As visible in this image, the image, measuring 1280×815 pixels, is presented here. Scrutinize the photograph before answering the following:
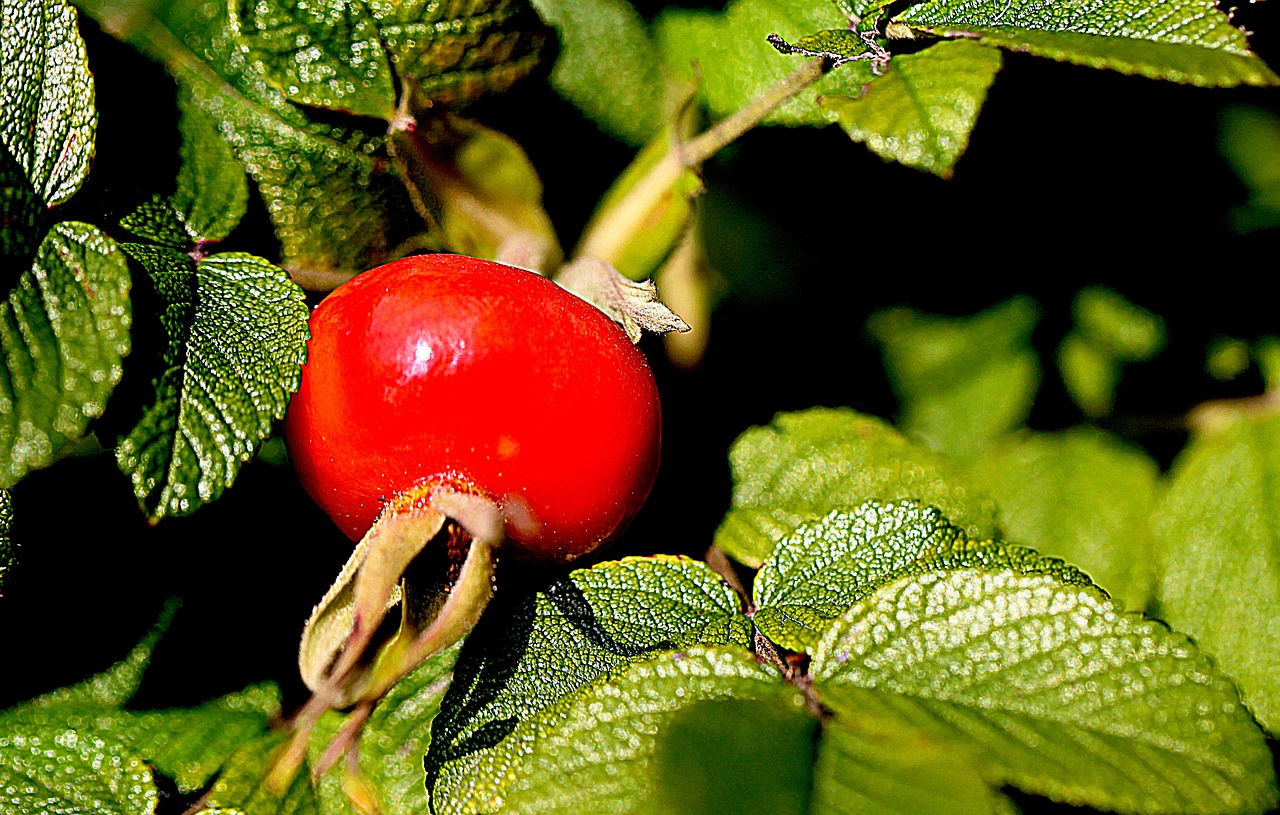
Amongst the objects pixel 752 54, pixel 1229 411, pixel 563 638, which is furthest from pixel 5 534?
pixel 1229 411

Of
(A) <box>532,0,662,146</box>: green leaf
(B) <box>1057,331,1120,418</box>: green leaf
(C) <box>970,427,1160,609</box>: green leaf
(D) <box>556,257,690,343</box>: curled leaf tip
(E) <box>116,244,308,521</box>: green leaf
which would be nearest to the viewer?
(E) <box>116,244,308,521</box>: green leaf

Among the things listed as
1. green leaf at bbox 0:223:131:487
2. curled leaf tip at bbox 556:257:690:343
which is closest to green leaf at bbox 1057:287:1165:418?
curled leaf tip at bbox 556:257:690:343

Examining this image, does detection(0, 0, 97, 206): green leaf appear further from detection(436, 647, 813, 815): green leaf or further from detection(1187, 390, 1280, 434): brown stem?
detection(1187, 390, 1280, 434): brown stem

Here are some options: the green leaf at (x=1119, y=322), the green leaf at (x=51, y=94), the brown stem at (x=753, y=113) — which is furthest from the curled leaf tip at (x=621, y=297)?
the green leaf at (x=1119, y=322)

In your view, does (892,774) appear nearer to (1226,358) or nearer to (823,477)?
(823,477)

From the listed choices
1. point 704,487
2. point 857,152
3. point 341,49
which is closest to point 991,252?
point 857,152

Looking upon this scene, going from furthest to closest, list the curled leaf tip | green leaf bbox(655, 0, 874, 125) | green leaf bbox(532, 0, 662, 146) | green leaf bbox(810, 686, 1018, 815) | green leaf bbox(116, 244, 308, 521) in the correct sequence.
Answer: green leaf bbox(532, 0, 662, 146) → green leaf bbox(655, 0, 874, 125) → the curled leaf tip → green leaf bbox(116, 244, 308, 521) → green leaf bbox(810, 686, 1018, 815)

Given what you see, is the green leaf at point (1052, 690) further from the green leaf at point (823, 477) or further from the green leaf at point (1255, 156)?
the green leaf at point (1255, 156)
